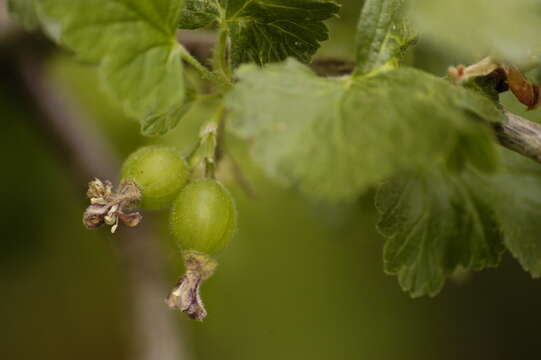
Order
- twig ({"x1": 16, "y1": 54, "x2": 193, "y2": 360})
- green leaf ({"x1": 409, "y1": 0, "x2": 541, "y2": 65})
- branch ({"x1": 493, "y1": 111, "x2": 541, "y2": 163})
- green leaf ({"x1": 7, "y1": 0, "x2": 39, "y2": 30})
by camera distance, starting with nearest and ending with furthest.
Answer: branch ({"x1": 493, "y1": 111, "x2": 541, "y2": 163}) → green leaf ({"x1": 409, "y1": 0, "x2": 541, "y2": 65}) → green leaf ({"x1": 7, "y1": 0, "x2": 39, "y2": 30}) → twig ({"x1": 16, "y1": 54, "x2": 193, "y2": 360})

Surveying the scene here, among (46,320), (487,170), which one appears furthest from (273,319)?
(487,170)

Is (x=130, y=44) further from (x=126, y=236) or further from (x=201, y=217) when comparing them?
(x=126, y=236)

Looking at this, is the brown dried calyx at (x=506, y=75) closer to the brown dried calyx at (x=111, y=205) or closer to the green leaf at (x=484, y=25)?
the green leaf at (x=484, y=25)

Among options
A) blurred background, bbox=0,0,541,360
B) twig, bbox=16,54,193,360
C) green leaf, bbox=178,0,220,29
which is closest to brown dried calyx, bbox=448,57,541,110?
green leaf, bbox=178,0,220,29

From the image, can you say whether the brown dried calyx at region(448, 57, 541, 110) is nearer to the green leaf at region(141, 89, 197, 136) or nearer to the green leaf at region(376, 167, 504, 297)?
the green leaf at region(376, 167, 504, 297)

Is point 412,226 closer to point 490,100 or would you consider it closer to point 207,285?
point 490,100

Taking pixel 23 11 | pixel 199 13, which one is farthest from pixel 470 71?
pixel 23 11
